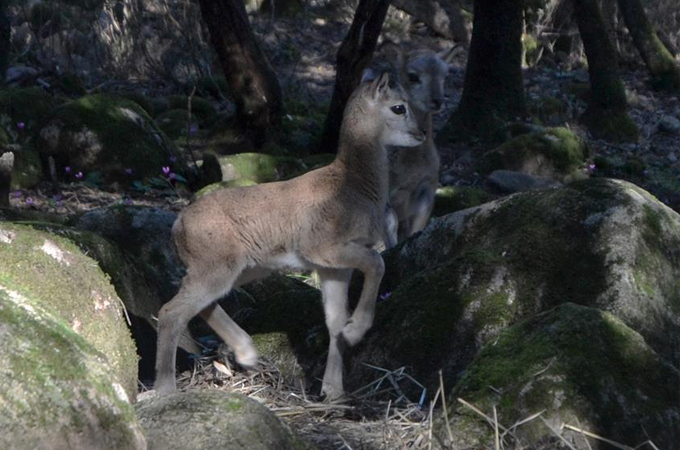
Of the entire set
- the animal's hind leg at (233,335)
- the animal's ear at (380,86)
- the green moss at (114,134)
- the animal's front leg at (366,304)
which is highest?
the animal's ear at (380,86)

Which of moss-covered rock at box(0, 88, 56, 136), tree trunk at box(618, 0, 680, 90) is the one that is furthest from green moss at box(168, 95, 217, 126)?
tree trunk at box(618, 0, 680, 90)

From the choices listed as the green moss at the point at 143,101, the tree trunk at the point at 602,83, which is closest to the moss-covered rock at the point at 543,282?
the tree trunk at the point at 602,83

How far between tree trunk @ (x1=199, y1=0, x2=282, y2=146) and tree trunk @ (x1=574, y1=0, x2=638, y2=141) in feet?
18.5

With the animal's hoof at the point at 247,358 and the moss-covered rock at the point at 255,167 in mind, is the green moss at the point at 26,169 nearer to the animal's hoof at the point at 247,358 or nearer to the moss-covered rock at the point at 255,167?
the moss-covered rock at the point at 255,167

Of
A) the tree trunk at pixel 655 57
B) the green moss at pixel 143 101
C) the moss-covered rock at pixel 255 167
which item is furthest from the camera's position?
the tree trunk at pixel 655 57

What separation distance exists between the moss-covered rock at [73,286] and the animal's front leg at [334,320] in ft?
4.08

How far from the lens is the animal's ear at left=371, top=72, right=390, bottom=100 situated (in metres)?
7.46

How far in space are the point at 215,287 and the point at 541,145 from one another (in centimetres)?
896

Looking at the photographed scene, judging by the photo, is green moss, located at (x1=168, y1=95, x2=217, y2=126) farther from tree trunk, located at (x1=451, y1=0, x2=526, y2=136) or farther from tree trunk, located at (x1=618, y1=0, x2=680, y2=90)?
tree trunk, located at (x1=618, y1=0, x2=680, y2=90)

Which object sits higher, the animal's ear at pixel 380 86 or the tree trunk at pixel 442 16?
the animal's ear at pixel 380 86

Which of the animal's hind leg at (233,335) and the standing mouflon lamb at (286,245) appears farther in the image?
the animal's hind leg at (233,335)

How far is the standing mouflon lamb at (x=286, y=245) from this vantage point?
268 inches

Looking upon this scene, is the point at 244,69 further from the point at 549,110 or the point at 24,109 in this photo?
the point at 549,110

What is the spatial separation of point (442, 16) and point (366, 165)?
17.7 m
